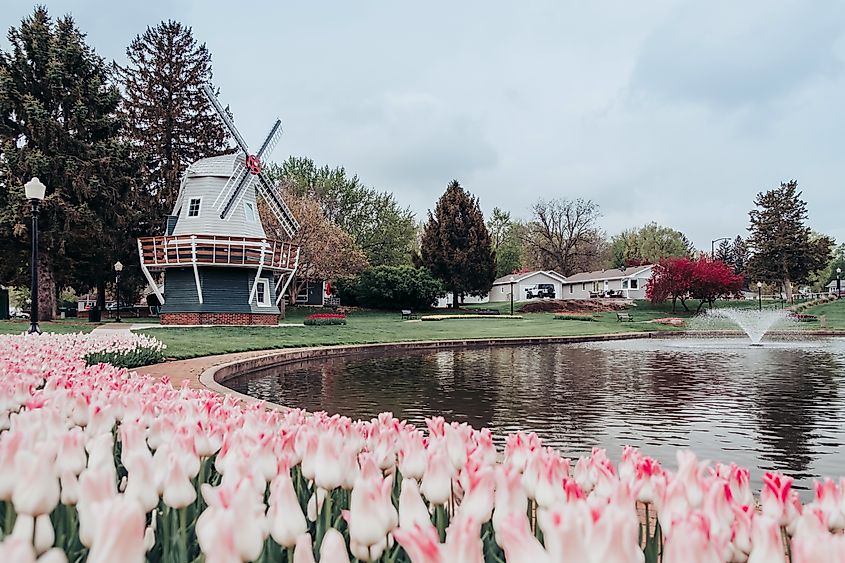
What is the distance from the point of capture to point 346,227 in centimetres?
5422

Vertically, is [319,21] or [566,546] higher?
[319,21]

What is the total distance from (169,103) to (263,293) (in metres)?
16.6

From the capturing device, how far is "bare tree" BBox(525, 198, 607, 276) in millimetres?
69875

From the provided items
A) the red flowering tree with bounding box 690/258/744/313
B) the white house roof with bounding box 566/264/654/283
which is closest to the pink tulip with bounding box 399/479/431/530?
the red flowering tree with bounding box 690/258/744/313

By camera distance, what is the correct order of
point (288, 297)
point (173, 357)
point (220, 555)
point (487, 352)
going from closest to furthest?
point (220, 555)
point (173, 357)
point (487, 352)
point (288, 297)

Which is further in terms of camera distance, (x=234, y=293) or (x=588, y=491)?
(x=234, y=293)

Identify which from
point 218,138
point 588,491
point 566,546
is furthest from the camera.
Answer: point 218,138

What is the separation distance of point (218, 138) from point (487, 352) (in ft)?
94.1

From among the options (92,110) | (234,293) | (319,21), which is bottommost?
(234,293)

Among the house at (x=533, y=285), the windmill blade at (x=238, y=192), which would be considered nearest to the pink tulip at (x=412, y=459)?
the windmill blade at (x=238, y=192)

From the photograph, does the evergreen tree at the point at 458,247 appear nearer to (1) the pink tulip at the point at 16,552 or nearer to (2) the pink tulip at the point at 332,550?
(2) the pink tulip at the point at 332,550

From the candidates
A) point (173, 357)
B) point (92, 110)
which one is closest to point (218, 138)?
point (92, 110)

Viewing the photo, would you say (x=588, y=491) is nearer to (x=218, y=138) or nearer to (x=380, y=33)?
(x=380, y=33)

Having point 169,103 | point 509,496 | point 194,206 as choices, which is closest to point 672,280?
point 194,206
